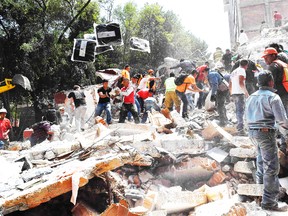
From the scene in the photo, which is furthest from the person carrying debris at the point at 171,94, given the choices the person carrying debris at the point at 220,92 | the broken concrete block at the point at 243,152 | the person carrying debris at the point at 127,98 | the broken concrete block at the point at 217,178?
the broken concrete block at the point at 217,178

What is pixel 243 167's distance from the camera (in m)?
5.75

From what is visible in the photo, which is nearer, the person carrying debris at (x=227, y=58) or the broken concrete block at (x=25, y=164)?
the broken concrete block at (x=25, y=164)

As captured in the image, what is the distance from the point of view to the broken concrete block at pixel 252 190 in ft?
15.0

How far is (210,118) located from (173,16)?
26.7m

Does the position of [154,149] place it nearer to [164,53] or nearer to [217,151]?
[217,151]

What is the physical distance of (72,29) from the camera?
73.0 ft

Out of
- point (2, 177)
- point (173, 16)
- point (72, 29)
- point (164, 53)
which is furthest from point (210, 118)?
point (173, 16)

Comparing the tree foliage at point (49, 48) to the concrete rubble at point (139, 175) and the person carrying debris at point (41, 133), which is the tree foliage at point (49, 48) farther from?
the concrete rubble at point (139, 175)

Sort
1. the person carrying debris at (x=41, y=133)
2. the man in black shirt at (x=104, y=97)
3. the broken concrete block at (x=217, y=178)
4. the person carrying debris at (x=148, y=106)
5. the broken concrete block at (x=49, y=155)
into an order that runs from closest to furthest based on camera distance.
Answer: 1. the broken concrete block at (x=217, y=178)
2. the broken concrete block at (x=49, y=155)
3. the person carrying debris at (x=41, y=133)
4. the man in black shirt at (x=104, y=97)
5. the person carrying debris at (x=148, y=106)

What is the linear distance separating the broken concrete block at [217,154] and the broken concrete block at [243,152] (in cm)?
17

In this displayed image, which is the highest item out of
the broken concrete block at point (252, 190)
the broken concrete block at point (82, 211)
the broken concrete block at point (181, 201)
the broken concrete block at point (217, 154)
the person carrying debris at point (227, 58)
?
the person carrying debris at point (227, 58)

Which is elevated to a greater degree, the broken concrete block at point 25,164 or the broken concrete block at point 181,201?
the broken concrete block at point 25,164

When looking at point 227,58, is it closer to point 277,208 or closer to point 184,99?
point 184,99

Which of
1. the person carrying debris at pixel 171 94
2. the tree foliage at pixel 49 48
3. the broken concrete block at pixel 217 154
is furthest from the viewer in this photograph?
the tree foliage at pixel 49 48
